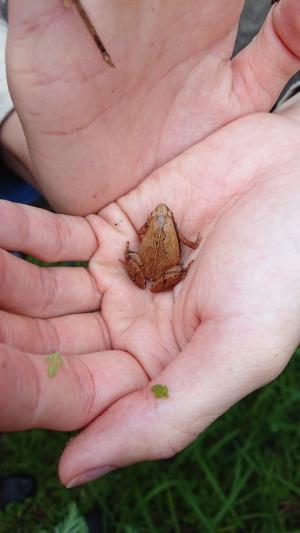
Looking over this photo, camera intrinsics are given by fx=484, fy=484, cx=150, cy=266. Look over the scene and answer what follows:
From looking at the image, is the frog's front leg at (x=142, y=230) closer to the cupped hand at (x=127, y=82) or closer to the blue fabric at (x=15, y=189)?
the cupped hand at (x=127, y=82)

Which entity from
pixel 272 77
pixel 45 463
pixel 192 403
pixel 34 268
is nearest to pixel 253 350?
pixel 192 403

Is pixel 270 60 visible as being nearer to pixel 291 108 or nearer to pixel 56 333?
pixel 291 108

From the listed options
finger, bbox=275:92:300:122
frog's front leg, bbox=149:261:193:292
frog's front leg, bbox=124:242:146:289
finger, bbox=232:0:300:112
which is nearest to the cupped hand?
finger, bbox=232:0:300:112

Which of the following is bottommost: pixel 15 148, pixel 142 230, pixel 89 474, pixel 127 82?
pixel 89 474

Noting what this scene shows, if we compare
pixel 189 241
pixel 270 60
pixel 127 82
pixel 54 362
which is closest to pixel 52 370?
pixel 54 362

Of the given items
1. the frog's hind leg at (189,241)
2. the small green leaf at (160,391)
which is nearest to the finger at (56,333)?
the small green leaf at (160,391)
